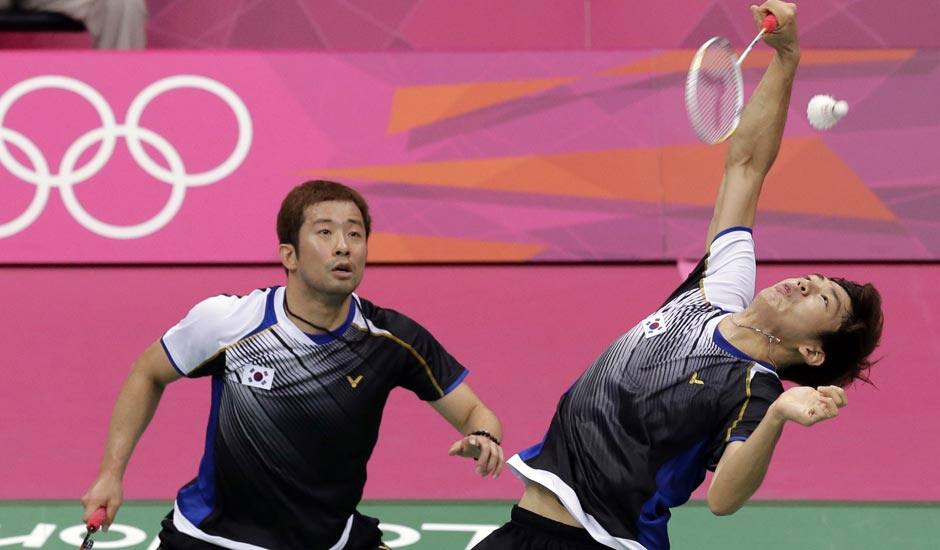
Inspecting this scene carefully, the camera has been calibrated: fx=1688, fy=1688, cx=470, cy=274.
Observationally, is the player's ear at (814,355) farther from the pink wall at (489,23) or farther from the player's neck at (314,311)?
the pink wall at (489,23)

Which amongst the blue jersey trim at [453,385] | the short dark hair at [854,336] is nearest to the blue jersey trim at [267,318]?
the blue jersey trim at [453,385]

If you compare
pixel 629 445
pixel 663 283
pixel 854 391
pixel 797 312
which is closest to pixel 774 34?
pixel 797 312

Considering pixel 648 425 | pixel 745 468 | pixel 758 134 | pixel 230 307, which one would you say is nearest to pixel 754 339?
pixel 648 425

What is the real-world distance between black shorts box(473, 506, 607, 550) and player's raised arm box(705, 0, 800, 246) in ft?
3.39

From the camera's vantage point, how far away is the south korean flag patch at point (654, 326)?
4.82 metres

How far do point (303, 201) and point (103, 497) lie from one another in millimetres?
1035

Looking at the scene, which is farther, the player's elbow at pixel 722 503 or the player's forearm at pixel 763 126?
the player's forearm at pixel 763 126

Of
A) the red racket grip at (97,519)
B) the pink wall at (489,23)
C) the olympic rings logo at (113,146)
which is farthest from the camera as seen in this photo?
the pink wall at (489,23)

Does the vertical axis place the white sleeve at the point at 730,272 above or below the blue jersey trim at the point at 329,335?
above

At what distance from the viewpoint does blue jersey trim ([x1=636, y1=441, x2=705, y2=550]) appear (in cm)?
463

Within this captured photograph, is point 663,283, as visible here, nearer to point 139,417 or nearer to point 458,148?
point 458,148

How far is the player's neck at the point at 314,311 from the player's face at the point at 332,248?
0.04 m

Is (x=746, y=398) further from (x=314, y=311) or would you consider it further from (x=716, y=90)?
(x=716, y=90)

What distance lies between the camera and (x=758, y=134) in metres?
5.18
